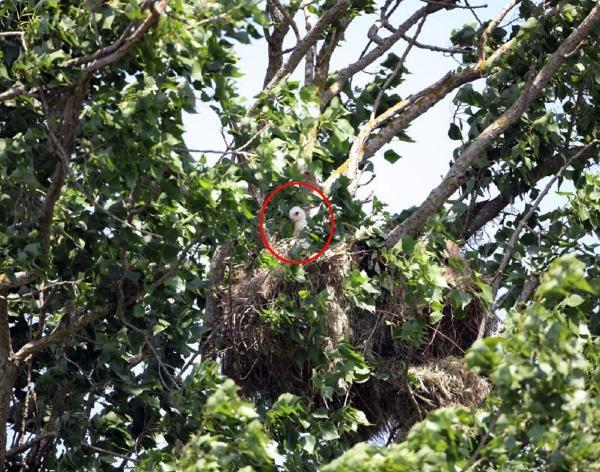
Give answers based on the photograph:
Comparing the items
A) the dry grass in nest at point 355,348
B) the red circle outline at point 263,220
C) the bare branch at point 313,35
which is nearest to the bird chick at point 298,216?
the red circle outline at point 263,220

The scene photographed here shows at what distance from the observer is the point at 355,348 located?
10.5 meters

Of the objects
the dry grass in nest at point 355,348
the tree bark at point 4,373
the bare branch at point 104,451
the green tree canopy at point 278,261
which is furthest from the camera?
the dry grass in nest at point 355,348

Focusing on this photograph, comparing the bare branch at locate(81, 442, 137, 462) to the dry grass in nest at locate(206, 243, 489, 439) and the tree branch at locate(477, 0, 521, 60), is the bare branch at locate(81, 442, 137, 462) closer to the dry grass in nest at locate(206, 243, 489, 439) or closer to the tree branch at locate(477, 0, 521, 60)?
the dry grass in nest at locate(206, 243, 489, 439)

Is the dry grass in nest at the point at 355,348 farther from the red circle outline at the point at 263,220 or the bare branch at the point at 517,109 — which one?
the bare branch at the point at 517,109

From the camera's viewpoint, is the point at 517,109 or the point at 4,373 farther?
the point at 517,109

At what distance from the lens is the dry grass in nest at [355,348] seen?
1034 centimetres

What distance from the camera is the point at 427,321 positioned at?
1062cm

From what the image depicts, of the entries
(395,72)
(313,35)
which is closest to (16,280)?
(313,35)

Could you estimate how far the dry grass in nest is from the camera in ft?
33.9

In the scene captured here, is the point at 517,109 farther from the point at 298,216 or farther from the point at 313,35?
the point at 298,216

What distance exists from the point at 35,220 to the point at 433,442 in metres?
3.03

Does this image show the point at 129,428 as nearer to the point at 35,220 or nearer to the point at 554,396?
the point at 35,220

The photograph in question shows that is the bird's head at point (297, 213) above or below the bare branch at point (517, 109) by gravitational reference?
below

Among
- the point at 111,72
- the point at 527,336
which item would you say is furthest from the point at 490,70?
the point at 527,336
